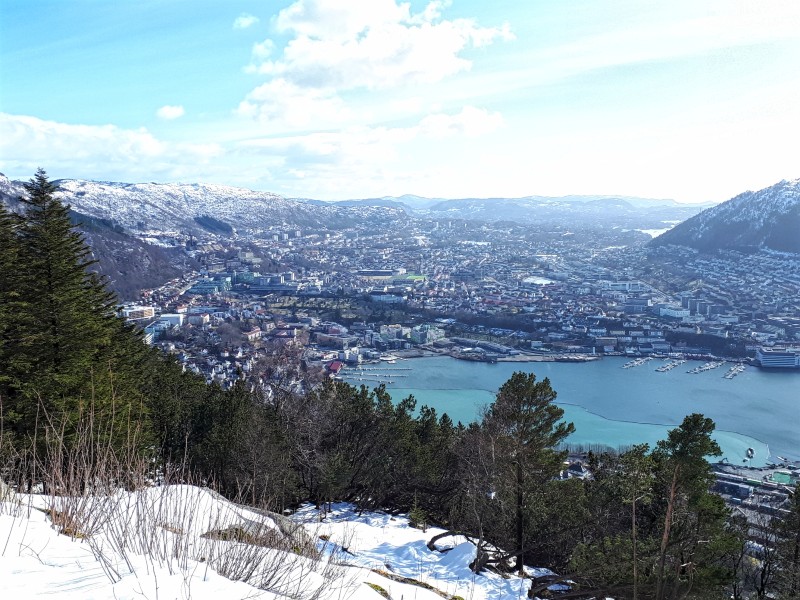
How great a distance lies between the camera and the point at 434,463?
24.8ft

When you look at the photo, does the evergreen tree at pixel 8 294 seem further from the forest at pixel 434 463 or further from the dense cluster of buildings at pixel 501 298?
the dense cluster of buildings at pixel 501 298

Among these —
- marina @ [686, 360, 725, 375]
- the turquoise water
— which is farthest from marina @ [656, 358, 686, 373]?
marina @ [686, 360, 725, 375]

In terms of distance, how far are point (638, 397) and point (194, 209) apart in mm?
94405

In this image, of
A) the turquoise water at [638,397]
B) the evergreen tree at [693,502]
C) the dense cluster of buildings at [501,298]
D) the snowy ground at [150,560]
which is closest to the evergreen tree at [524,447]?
the evergreen tree at [693,502]

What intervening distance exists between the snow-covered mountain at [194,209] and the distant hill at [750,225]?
55.9 metres

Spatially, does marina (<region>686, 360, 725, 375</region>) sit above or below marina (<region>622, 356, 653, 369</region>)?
above

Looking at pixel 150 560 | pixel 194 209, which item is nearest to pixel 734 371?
pixel 150 560

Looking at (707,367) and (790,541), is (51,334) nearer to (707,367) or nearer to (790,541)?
(790,541)

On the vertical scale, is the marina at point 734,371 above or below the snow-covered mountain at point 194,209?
below

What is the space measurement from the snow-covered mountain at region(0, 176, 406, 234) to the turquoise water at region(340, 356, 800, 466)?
2369 inches

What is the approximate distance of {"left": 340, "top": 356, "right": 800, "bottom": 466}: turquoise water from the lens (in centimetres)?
1747

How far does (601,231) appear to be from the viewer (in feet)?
276

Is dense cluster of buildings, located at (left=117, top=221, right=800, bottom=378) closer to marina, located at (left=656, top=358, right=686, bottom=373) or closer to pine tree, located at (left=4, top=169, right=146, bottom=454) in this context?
marina, located at (left=656, top=358, right=686, bottom=373)

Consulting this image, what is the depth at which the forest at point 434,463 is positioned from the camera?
409 centimetres
